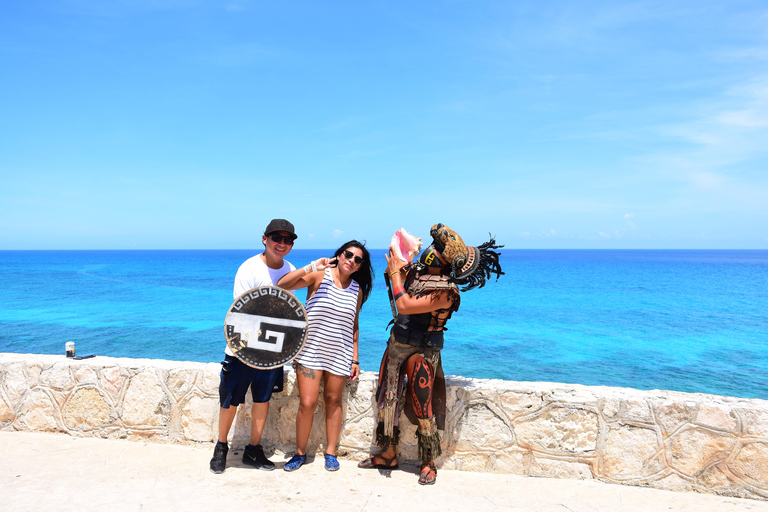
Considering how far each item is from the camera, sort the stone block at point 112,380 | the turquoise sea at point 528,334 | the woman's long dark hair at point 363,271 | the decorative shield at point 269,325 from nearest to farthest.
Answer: the decorative shield at point 269,325 < the woman's long dark hair at point 363,271 < the stone block at point 112,380 < the turquoise sea at point 528,334

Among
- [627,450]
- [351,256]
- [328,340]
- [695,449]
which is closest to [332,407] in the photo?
[328,340]

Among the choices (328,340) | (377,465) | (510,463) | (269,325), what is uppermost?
(269,325)

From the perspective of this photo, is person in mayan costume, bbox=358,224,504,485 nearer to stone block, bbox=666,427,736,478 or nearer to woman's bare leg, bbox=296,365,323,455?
woman's bare leg, bbox=296,365,323,455

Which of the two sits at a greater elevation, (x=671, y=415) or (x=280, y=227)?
(x=280, y=227)

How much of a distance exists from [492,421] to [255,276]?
2.22 m

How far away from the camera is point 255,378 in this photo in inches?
147

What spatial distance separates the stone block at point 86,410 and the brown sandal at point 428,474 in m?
2.86

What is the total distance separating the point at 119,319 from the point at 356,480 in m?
25.6

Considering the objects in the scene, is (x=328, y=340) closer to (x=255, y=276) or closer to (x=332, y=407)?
(x=332, y=407)

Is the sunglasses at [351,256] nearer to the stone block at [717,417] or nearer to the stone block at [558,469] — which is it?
the stone block at [558,469]

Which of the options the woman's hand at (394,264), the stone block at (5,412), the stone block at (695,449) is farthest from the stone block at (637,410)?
the stone block at (5,412)

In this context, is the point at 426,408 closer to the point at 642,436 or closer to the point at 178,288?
the point at 642,436

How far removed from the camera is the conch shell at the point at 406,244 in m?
3.63

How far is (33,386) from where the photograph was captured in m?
4.34
